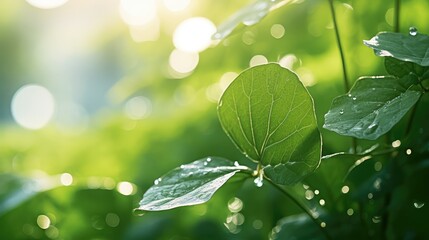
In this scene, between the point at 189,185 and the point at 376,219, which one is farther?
the point at 376,219

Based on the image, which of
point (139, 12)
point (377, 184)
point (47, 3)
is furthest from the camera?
point (47, 3)

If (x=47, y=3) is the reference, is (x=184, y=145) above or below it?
below

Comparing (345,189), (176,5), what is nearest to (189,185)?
(345,189)

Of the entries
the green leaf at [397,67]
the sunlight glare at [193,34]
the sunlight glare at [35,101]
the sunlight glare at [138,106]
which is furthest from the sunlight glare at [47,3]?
the green leaf at [397,67]

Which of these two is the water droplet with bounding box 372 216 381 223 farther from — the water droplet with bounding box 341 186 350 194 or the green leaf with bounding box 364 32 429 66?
the green leaf with bounding box 364 32 429 66

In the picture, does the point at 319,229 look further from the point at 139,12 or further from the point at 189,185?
the point at 139,12

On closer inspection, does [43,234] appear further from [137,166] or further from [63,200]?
[137,166]
